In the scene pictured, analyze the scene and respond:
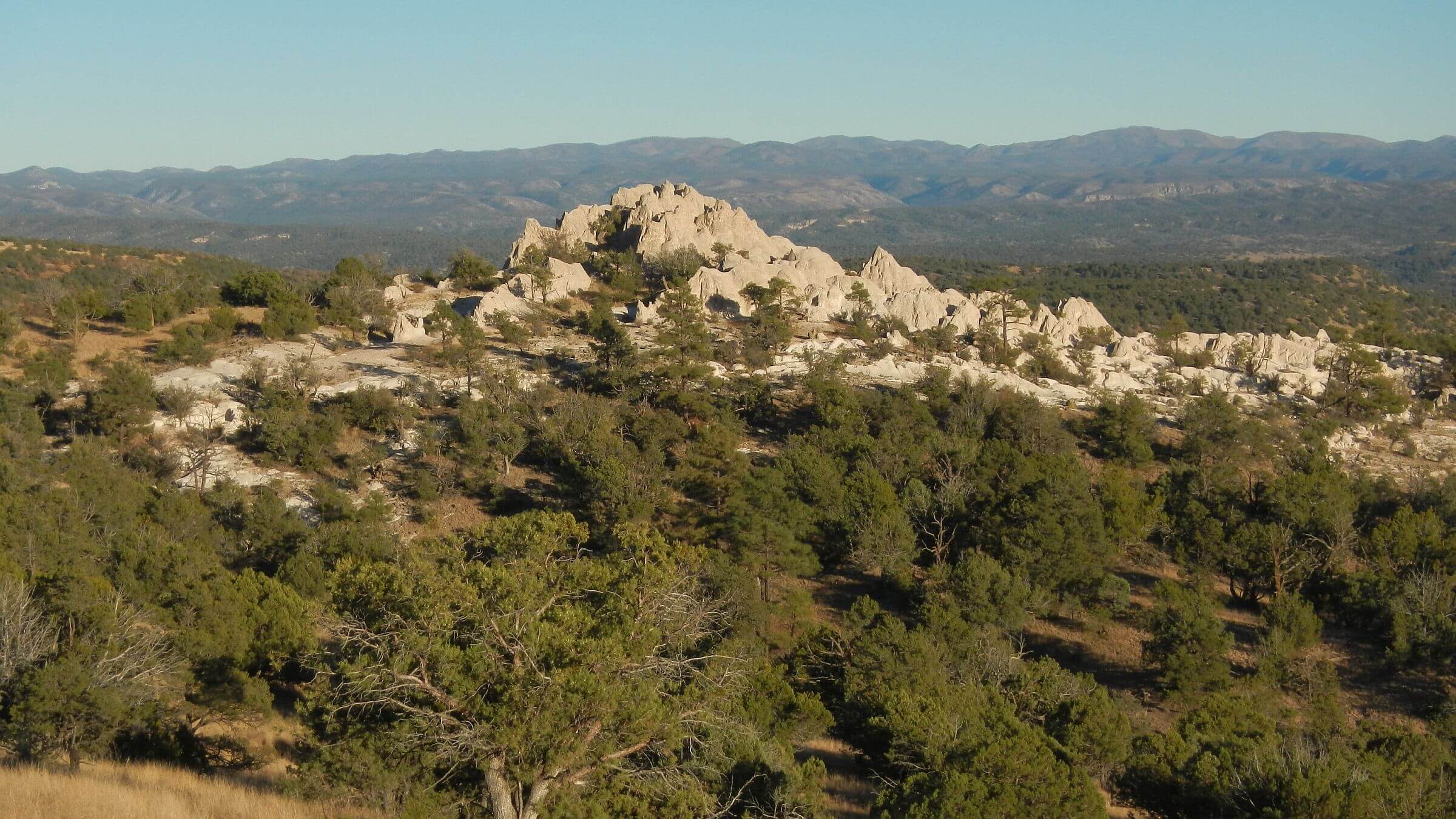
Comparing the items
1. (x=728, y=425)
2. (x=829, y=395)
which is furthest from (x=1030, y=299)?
(x=728, y=425)

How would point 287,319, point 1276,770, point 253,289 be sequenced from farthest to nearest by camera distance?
1. point 253,289
2. point 287,319
3. point 1276,770

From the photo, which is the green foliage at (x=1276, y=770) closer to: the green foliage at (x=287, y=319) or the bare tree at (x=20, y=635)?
the bare tree at (x=20, y=635)

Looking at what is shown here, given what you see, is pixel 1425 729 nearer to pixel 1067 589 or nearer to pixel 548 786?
pixel 1067 589

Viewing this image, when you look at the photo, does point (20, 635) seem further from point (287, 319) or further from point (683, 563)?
point (287, 319)

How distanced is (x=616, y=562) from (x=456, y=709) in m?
2.69

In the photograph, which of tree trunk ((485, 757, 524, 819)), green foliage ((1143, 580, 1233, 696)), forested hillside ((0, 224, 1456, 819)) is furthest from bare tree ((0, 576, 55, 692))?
green foliage ((1143, 580, 1233, 696))

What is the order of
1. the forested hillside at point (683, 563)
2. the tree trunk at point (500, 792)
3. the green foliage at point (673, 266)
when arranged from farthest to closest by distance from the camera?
1. the green foliage at point (673, 266)
2. the forested hillside at point (683, 563)
3. the tree trunk at point (500, 792)

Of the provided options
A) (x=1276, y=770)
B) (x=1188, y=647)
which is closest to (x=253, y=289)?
(x=1188, y=647)

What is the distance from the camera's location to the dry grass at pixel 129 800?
9977 mm

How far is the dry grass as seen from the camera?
9977mm

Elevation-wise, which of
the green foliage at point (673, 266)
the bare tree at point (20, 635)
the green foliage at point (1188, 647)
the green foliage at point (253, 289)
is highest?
the green foliage at point (673, 266)

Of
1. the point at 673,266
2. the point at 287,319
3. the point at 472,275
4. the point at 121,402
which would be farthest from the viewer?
the point at 472,275

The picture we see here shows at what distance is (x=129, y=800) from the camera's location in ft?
33.9

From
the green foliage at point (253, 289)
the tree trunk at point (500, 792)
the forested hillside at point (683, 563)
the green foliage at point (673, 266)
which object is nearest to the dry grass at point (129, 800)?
the forested hillside at point (683, 563)
